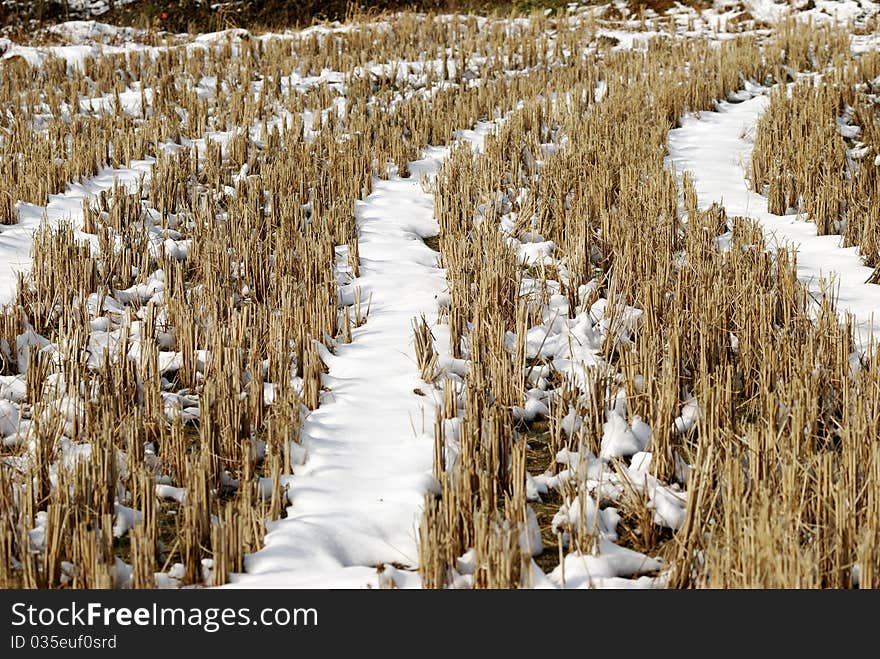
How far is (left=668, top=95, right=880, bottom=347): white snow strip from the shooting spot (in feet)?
15.9

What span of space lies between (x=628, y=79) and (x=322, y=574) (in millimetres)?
8730

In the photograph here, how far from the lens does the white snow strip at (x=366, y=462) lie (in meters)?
2.72

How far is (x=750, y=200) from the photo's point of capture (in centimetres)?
677

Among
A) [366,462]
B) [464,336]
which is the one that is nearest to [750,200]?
[464,336]

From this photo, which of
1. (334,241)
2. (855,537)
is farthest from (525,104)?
(855,537)

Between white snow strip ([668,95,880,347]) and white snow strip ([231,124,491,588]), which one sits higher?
white snow strip ([668,95,880,347])

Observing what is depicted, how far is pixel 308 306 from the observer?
442 centimetres

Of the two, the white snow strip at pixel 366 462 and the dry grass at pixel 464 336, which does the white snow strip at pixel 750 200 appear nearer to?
the dry grass at pixel 464 336

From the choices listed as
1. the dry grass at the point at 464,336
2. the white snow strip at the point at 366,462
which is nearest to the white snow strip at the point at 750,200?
the dry grass at the point at 464,336

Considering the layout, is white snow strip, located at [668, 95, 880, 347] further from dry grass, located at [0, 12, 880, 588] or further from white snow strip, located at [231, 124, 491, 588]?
white snow strip, located at [231, 124, 491, 588]

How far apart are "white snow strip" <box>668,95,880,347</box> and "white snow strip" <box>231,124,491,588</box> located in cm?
206

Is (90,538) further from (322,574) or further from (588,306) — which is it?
(588,306)

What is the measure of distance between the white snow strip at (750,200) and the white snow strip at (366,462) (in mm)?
2062

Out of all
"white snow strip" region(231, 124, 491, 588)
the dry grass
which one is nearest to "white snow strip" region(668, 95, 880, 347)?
the dry grass
